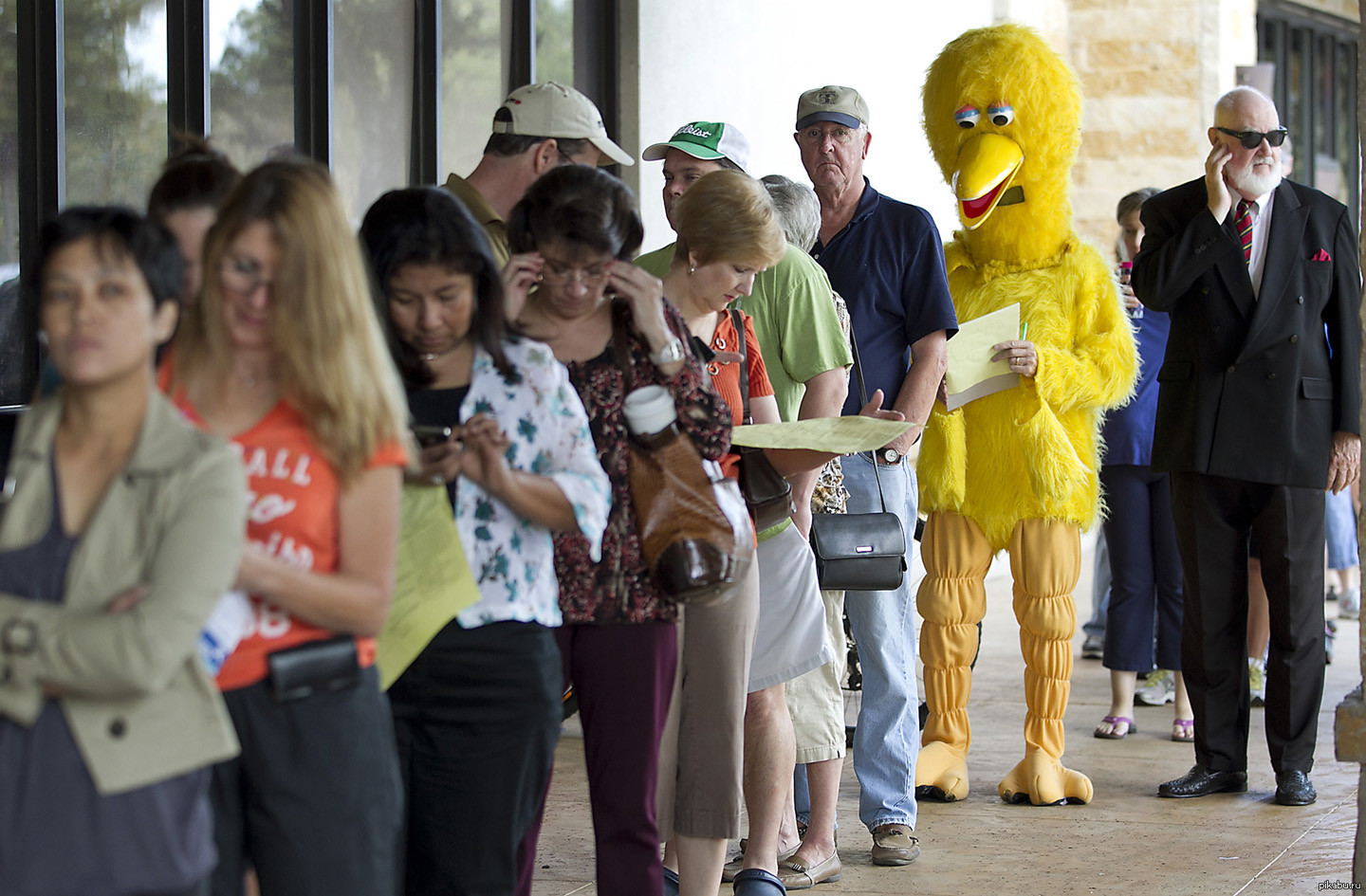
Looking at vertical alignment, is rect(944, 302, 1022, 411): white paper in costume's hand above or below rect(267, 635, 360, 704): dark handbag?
above

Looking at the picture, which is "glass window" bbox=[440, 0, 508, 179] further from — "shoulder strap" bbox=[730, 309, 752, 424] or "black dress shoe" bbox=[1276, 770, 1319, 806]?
"black dress shoe" bbox=[1276, 770, 1319, 806]

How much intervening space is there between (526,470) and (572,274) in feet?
1.31

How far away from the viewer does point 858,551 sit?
4145mm

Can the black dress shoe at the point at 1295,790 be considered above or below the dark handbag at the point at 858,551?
below

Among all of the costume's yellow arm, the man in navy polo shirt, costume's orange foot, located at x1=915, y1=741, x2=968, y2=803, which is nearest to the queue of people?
the man in navy polo shirt

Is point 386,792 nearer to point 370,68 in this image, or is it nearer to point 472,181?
point 472,181

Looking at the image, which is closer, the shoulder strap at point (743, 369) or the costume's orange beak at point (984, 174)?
the shoulder strap at point (743, 369)

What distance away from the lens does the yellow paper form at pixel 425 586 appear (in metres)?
2.44

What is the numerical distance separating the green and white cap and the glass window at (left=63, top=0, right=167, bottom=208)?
173 centimetres

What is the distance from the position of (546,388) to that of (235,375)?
63cm

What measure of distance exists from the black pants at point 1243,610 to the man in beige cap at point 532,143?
8.02 ft

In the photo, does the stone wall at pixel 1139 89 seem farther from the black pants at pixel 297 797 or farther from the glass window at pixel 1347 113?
the black pants at pixel 297 797

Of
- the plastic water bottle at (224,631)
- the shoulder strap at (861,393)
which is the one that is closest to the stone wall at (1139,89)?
the shoulder strap at (861,393)

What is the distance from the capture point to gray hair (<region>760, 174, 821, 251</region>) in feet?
14.0
